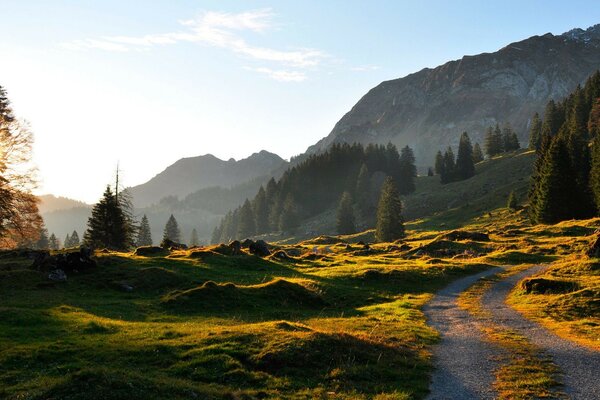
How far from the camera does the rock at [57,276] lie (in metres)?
32.3

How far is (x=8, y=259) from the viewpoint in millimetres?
42719

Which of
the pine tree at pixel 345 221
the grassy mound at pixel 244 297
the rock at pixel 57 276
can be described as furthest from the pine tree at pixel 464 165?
the rock at pixel 57 276

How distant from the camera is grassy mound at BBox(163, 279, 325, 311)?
2708cm

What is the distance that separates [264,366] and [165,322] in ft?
30.4

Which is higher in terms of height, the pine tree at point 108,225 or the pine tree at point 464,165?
the pine tree at point 464,165

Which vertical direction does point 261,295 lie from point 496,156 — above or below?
below

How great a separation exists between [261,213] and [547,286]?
15807 cm

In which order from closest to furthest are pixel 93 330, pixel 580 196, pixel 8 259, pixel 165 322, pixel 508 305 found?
pixel 93 330 → pixel 165 322 → pixel 508 305 → pixel 8 259 → pixel 580 196

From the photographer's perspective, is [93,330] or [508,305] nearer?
[93,330]

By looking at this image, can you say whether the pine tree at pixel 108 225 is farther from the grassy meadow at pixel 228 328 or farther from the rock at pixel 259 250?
the rock at pixel 259 250

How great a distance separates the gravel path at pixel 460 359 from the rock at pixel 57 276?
27.1 meters

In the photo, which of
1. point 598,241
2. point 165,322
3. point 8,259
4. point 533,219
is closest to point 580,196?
point 533,219

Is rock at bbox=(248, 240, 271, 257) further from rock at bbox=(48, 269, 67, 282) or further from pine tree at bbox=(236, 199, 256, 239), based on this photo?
pine tree at bbox=(236, 199, 256, 239)

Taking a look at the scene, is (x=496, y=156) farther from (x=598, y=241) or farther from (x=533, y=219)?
(x=598, y=241)
